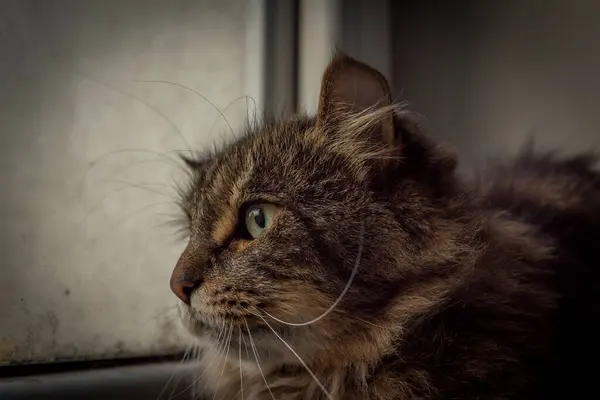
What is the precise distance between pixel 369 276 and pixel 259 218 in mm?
205

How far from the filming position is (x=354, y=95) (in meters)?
1.13

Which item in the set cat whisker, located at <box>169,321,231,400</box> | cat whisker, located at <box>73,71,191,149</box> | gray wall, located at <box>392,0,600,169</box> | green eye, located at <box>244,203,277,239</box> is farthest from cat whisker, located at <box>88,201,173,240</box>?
gray wall, located at <box>392,0,600,169</box>

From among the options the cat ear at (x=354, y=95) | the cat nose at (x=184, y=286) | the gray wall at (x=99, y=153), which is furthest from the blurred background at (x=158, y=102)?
the cat nose at (x=184, y=286)

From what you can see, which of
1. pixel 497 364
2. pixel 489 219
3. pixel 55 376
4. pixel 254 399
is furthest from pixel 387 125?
pixel 55 376

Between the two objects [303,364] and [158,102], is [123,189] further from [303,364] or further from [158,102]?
[303,364]

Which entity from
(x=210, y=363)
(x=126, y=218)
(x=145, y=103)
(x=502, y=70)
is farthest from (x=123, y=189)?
(x=502, y=70)

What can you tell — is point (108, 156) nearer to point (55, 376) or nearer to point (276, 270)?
point (55, 376)

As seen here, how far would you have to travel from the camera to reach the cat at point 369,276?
1.03 meters

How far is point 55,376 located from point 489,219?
89 cm

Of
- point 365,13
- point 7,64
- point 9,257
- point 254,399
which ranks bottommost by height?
point 254,399

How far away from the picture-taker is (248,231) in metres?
1.12

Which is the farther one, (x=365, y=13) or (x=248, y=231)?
(x=365, y=13)

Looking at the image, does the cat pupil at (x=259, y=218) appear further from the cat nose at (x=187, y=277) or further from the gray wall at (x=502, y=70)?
the gray wall at (x=502, y=70)

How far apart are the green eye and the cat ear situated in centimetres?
19
